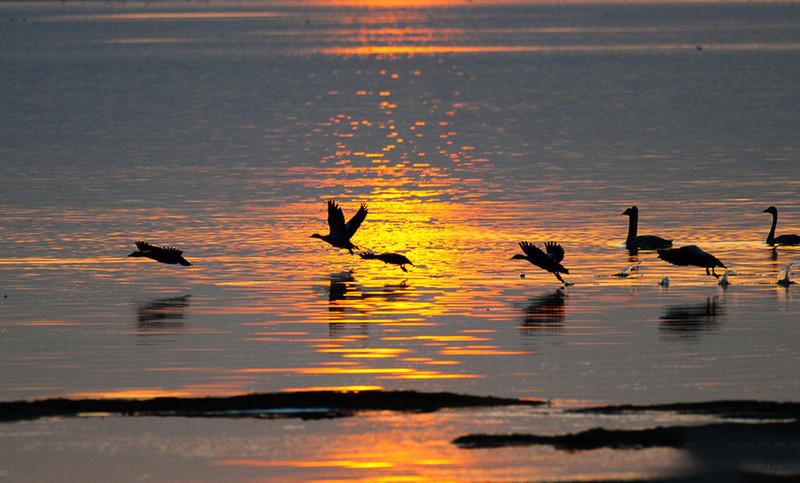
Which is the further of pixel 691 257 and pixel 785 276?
pixel 691 257

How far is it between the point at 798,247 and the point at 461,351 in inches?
481

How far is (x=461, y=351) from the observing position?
2070cm

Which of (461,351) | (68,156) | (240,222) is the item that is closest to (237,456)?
(461,351)

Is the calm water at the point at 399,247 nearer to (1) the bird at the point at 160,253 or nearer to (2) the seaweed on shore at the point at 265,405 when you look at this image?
(1) the bird at the point at 160,253

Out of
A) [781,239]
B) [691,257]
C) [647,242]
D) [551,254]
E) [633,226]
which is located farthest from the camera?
[633,226]

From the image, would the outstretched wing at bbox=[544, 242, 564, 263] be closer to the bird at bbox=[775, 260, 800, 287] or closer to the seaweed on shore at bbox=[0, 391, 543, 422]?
the bird at bbox=[775, 260, 800, 287]

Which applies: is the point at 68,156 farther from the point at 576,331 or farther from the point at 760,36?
the point at 760,36

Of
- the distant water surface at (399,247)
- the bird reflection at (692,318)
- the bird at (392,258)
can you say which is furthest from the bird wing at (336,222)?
the bird reflection at (692,318)

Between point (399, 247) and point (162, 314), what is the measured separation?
8.65 meters

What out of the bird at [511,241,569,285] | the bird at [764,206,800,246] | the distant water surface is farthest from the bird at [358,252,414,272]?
the bird at [764,206,800,246]

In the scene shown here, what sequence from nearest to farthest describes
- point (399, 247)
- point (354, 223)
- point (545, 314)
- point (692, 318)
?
point (692, 318), point (545, 314), point (354, 223), point (399, 247)

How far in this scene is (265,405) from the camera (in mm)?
17172

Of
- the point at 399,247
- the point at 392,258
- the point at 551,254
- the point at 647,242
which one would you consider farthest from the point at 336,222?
the point at 647,242

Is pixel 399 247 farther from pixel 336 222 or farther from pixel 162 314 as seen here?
pixel 162 314
